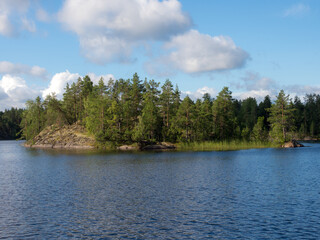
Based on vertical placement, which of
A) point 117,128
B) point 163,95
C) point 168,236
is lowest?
point 168,236

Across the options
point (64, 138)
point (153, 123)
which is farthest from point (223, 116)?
point (64, 138)

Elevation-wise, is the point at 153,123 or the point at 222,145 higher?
the point at 153,123

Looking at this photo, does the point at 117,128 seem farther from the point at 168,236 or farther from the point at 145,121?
the point at 168,236

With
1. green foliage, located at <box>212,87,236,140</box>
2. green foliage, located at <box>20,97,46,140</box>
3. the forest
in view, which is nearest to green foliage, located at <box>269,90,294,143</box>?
the forest

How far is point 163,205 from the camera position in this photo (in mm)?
28984

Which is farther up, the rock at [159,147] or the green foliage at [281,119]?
the green foliage at [281,119]

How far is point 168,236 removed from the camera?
20.8 meters

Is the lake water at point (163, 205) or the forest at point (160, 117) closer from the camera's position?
the lake water at point (163, 205)

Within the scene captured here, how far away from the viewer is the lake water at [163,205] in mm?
21844

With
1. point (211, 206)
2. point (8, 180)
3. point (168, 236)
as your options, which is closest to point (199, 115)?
point (8, 180)

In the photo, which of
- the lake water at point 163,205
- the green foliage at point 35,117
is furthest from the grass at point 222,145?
the green foliage at point 35,117

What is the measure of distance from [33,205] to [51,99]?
363 ft

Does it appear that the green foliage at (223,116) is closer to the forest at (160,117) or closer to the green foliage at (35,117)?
the forest at (160,117)

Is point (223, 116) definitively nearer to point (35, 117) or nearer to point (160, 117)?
point (160, 117)
